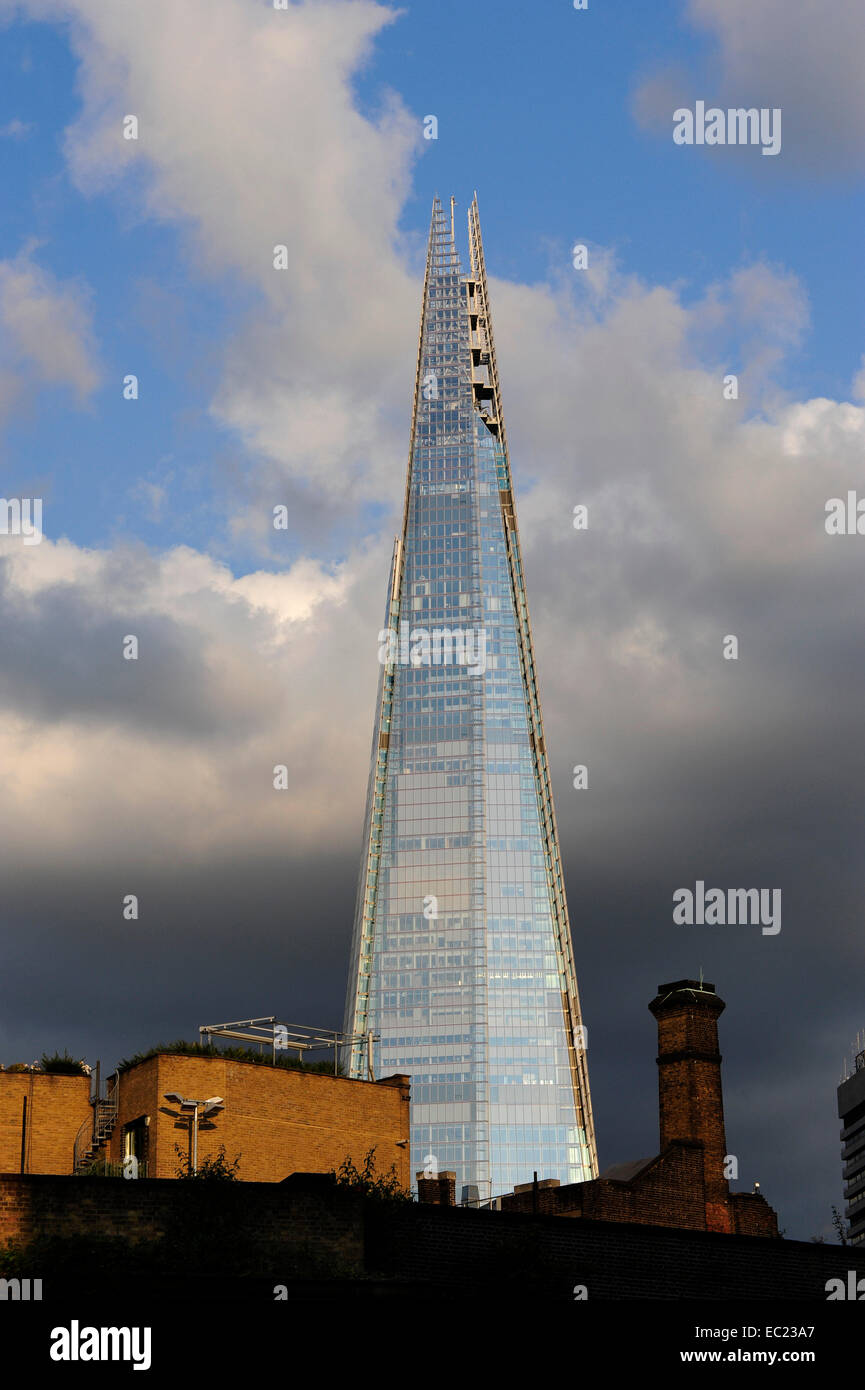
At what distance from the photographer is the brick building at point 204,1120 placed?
46438 millimetres

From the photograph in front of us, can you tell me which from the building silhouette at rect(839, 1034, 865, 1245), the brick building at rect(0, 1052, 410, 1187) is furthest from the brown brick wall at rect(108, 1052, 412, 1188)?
the building silhouette at rect(839, 1034, 865, 1245)

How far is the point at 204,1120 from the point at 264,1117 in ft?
6.44

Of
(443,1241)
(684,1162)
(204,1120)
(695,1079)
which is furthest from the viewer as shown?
(204,1120)

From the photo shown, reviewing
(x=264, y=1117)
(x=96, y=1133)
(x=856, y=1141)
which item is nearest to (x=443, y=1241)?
(x=264, y=1117)

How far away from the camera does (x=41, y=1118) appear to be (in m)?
48.9

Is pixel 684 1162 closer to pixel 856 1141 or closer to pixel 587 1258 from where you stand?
pixel 587 1258

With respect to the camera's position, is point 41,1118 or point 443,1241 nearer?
point 443,1241

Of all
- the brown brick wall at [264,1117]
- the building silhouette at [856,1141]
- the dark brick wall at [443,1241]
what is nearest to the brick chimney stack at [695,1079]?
the dark brick wall at [443,1241]

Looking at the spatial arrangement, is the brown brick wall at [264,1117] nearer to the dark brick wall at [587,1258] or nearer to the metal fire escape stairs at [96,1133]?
the metal fire escape stairs at [96,1133]

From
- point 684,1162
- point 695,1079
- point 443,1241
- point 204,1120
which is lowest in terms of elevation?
point 443,1241

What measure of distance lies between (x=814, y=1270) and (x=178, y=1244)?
49.3 ft
